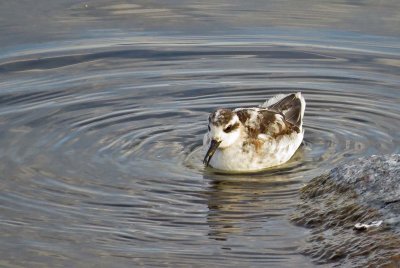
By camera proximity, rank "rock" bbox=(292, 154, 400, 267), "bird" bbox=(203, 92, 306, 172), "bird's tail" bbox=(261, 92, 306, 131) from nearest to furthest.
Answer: "rock" bbox=(292, 154, 400, 267), "bird" bbox=(203, 92, 306, 172), "bird's tail" bbox=(261, 92, 306, 131)

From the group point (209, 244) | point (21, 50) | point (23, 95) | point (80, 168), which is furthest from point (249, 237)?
point (21, 50)

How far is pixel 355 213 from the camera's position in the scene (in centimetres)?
992

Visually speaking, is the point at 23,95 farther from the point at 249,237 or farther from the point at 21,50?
the point at 249,237

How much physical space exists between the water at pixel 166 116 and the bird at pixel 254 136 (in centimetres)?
20

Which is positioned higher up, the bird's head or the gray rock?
the gray rock

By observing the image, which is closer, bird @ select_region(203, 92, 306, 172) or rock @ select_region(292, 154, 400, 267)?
rock @ select_region(292, 154, 400, 267)

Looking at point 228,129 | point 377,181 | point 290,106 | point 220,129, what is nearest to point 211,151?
point 220,129

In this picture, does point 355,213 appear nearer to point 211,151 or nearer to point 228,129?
point 211,151

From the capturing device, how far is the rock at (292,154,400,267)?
916cm

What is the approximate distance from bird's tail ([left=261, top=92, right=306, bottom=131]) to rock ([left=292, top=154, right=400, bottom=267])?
2933mm

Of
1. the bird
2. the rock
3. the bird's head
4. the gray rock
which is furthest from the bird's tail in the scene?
the gray rock

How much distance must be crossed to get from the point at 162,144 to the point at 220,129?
2.89 ft

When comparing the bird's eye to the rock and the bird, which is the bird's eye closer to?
the bird

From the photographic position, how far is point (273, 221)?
10922mm
